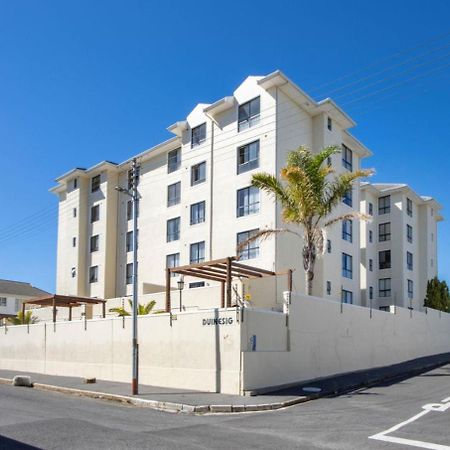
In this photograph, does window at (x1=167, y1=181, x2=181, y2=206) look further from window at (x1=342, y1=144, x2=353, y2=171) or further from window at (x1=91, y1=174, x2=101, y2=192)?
window at (x1=342, y1=144, x2=353, y2=171)

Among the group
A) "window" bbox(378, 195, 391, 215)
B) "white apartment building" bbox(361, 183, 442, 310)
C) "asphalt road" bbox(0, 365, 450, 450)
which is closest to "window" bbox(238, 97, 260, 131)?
"white apartment building" bbox(361, 183, 442, 310)

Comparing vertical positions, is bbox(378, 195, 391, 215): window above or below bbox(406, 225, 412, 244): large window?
above

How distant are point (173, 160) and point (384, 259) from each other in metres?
21.6

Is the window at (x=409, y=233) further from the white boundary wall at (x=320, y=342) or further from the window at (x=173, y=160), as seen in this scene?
the window at (x=173, y=160)

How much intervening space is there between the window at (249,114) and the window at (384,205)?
21854mm

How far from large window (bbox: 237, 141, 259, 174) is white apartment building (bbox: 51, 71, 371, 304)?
0.06 meters

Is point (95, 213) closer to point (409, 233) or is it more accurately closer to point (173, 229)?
point (173, 229)

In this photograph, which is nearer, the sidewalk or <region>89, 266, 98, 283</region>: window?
the sidewalk

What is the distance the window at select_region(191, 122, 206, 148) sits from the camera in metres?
37.2

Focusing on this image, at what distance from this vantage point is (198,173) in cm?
3738

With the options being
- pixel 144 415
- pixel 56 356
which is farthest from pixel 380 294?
pixel 144 415

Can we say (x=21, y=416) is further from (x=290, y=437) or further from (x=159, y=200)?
(x=159, y=200)

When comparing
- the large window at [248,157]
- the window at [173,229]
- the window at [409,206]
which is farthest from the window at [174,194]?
the window at [409,206]

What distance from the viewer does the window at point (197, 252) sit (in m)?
35.8
